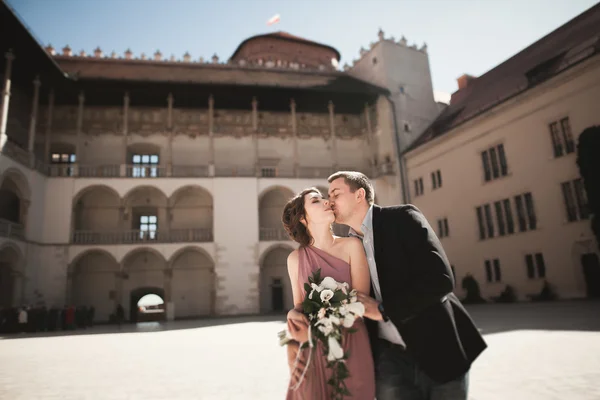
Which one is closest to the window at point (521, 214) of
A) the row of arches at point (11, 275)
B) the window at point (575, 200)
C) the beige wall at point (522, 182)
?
the beige wall at point (522, 182)

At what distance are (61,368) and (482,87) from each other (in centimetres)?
2812

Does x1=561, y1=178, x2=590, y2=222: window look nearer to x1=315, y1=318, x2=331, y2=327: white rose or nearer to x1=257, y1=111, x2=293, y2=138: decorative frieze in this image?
x1=257, y1=111, x2=293, y2=138: decorative frieze

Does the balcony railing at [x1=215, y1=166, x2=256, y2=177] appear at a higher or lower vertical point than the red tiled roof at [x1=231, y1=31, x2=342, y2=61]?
lower

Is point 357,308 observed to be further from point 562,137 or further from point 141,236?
point 141,236

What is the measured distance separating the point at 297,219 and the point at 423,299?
1.02 meters

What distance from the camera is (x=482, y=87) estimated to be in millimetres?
27562

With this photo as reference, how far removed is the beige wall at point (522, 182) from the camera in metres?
18.4

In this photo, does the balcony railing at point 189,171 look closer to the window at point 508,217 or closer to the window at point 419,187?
the window at point 419,187

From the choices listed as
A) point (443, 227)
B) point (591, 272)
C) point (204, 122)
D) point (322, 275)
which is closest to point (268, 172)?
point (204, 122)

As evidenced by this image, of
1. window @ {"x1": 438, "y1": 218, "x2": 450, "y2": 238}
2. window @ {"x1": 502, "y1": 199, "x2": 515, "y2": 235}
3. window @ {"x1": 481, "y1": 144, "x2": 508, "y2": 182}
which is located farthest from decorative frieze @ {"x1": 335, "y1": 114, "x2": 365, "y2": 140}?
window @ {"x1": 502, "y1": 199, "x2": 515, "y2": 235}

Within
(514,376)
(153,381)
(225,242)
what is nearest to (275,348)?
(153,381)

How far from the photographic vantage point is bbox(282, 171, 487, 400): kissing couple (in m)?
2.03

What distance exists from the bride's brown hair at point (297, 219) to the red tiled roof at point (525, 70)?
20.4 m

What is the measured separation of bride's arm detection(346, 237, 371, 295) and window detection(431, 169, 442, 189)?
84.8 feet
